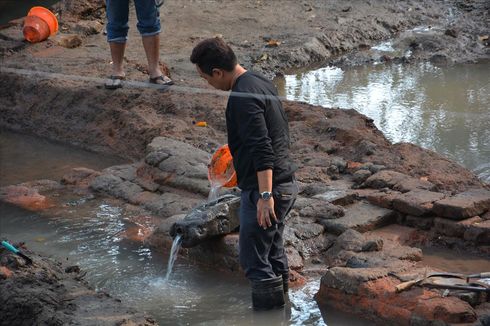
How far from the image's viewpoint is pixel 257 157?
4578 mm

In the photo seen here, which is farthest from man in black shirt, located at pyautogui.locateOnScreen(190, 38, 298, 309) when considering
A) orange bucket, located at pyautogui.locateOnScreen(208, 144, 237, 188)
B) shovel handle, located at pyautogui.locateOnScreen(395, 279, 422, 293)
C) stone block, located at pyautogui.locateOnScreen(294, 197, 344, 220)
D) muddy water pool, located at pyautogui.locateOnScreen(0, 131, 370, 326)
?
stone block, located at pyautogui.locateOnScreen(294, 197, 344, 220)

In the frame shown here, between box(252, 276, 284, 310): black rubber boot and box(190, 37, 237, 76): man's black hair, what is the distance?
1.26m

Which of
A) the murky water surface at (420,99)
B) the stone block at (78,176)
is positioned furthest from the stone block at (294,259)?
the stone block at (78,176)

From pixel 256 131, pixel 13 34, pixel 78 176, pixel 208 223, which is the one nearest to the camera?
pixel 256 131

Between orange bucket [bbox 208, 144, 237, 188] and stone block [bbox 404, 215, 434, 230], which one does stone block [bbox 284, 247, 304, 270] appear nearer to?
orange bucket [bbox 208, 144, 237, 188]

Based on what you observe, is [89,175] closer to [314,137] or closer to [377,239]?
[314,137]

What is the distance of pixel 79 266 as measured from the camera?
5906 millimetres

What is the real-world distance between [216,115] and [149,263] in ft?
9.80

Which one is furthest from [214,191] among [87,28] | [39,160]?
[87,28]

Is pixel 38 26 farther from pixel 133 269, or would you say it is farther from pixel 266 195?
pixel 266 195

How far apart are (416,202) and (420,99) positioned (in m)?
4.14

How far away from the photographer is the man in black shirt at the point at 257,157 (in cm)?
458

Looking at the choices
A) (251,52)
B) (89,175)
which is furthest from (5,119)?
(251,52)

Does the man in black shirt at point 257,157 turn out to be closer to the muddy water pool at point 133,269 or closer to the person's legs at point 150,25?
the muddy water pool at point 133,269
